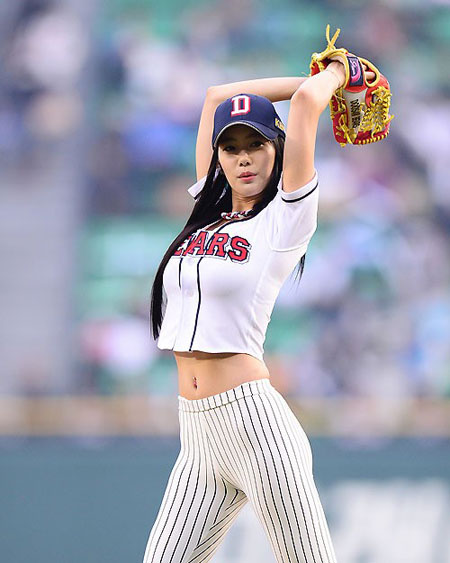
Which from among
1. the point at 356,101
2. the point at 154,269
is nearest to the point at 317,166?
the point at 154,269

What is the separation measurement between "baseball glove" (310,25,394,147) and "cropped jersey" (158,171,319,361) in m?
0.36

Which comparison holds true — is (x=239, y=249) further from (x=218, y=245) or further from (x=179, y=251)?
(x=179, y=251)

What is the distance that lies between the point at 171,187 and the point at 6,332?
171 cm

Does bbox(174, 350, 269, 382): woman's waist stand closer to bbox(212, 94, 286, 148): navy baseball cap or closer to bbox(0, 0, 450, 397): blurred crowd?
bbox(212, 94, 286, 148): navy baseball cap

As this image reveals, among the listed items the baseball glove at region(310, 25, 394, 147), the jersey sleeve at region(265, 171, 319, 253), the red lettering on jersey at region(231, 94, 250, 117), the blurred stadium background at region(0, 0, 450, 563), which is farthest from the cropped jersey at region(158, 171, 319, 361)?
the blurred stadium background at region(0, 0, 450, 563)

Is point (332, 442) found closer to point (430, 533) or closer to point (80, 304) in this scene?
point (430, 533)

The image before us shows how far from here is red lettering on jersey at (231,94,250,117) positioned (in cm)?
270

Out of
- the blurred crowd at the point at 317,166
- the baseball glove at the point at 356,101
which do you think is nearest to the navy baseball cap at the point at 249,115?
the baseball glove at the point at 356,101

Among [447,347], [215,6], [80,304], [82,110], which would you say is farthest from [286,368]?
[215,6]

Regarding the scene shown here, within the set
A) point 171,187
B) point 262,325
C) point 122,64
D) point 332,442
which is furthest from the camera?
point 122,64

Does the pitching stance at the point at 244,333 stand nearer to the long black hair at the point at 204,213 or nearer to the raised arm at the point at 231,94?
the long black hair at the point at 204,213

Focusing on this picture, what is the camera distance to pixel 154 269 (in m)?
7.53

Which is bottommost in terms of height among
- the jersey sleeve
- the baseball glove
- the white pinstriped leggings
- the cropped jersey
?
the white pinstriped leggings

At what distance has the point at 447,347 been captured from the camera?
6.98 m
